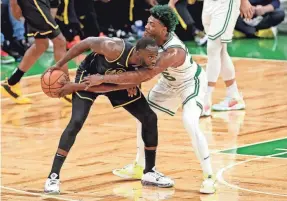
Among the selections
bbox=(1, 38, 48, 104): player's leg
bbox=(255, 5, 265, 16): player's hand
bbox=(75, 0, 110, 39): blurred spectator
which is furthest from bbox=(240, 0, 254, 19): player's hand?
bbox=(255, 5, 265, 16): player's hand

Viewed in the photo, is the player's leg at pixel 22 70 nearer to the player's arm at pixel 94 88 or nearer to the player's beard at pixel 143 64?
the player's arm at pixel 94 88

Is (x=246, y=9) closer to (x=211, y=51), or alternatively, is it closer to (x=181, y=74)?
(x=211, y=51)

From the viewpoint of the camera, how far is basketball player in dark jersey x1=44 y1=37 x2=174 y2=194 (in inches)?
266

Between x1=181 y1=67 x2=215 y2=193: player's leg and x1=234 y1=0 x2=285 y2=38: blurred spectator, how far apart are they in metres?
8.36

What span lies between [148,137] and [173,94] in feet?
1.39

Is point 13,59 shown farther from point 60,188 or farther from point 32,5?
point 60,188

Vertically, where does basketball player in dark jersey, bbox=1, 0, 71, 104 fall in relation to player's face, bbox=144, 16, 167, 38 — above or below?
below

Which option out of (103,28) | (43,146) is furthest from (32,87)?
(103,28)

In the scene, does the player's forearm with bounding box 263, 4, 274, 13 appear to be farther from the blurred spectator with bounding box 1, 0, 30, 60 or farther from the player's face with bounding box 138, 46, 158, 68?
the player's face with bounding box 138, 46, 158, 68

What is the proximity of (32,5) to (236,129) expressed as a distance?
8.66 ft

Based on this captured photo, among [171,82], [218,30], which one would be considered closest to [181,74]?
[171,82]

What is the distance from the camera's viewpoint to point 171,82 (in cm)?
724

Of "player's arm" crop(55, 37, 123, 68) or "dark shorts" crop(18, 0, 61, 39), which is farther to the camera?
"dark shorts" crop(18, 0, 61, 39)

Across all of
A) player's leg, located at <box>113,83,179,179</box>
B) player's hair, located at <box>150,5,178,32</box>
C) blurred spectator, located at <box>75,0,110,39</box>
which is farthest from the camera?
blurred spectator, located at <box>75,0,110,39</box>
